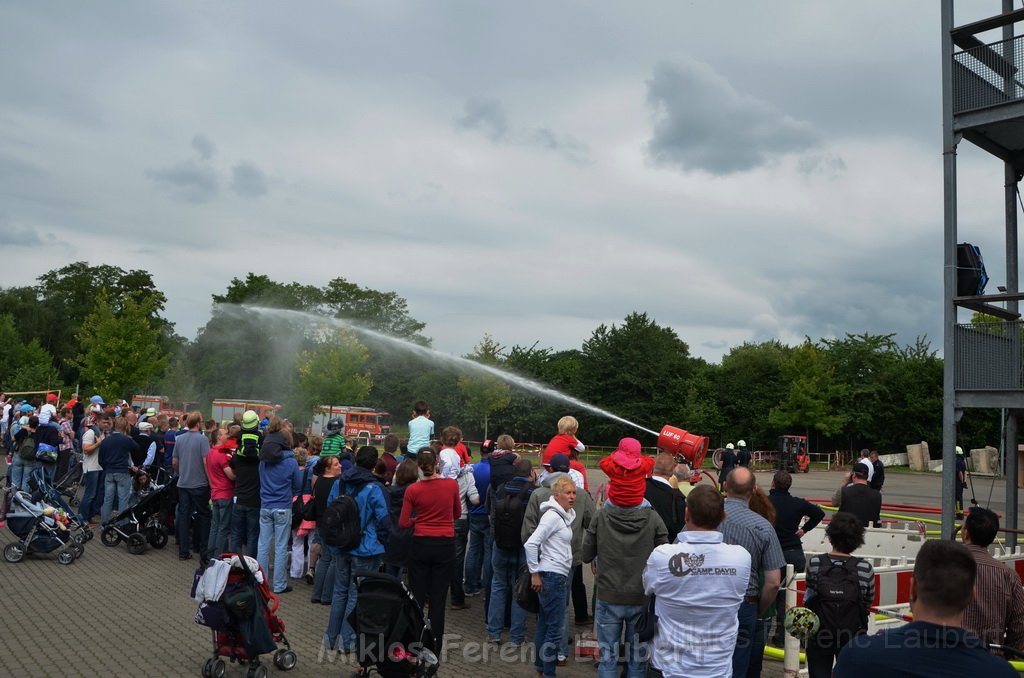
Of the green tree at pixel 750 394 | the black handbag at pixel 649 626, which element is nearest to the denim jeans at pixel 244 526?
the black handbag at pixel 649 626

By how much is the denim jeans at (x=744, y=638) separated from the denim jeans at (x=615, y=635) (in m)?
0.85

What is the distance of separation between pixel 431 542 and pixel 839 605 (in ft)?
11.8

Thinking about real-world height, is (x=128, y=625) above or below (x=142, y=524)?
below

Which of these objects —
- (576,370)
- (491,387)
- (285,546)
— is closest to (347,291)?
(576,370)

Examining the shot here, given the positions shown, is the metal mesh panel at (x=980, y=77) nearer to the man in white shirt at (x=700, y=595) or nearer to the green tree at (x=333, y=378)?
the man in white shirt at (x=700, y=595)

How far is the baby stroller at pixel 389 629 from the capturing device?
21.9 ft

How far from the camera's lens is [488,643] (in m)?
8.91

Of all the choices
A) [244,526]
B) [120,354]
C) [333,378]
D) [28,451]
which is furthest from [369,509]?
[333,378]

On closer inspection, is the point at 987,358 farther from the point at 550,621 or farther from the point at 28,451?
the point at 28,451

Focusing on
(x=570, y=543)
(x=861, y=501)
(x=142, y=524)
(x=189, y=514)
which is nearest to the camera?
(x=570, y=543)

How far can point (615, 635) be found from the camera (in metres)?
6.41

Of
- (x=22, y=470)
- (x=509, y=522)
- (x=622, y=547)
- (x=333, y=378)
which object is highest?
(x=333, y=378)

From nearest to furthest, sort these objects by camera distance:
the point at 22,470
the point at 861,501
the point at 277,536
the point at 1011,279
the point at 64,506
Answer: the point at 277,536 < the point at 861,501 < the point at 64,506 < the point at 1011,279 < the point at 22,470

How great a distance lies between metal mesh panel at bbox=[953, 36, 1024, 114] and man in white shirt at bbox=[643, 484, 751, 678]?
35.2 ft
